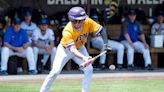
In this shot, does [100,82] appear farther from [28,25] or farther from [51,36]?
[28,25]

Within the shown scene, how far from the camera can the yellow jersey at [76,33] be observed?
31.0ft

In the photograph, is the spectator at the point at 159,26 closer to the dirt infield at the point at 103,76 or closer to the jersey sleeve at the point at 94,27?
the dirt infield at the point at 103,76

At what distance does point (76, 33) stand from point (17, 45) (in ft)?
15.6

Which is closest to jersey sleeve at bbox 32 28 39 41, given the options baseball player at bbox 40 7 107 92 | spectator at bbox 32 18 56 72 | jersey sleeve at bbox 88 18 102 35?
spectator at bbox 32 18 56 72

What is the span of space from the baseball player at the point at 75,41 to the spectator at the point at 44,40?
4.57 metres

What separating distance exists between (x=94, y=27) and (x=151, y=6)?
722cm

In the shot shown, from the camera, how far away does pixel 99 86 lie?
1210 cm

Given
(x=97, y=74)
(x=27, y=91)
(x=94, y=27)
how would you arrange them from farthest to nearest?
(x=97, y=74) → (x=27, y=91) → (x=94, y=27)

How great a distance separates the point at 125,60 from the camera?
15742mm

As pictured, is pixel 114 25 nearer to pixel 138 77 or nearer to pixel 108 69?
pixel 108 69

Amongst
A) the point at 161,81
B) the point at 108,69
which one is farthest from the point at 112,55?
the point at 161,81

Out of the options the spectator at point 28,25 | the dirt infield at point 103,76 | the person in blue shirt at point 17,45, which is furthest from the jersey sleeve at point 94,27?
the spectator at point 28,25

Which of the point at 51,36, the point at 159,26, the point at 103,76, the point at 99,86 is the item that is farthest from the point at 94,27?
the point at 159,26

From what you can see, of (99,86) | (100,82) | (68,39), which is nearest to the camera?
(68,39)
